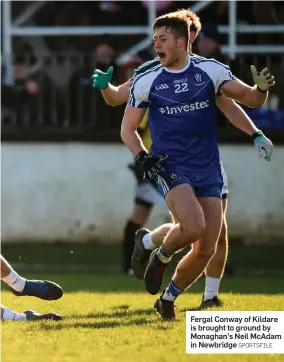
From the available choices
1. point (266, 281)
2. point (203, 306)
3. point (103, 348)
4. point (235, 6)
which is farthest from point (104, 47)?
point (103, 348)

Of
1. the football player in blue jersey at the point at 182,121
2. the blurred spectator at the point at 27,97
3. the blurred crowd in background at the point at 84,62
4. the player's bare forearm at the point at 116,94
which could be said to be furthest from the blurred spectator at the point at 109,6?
the football player in blue jersey at the point at 182,121

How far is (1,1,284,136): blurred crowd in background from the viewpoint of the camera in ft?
51.8

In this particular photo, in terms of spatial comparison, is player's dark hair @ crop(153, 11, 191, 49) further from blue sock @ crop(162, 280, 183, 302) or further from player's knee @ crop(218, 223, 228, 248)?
blue sock @ crop(162, 280, 183, 302)

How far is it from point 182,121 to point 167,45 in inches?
22.0

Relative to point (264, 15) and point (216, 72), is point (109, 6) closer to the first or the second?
point (264, 15)

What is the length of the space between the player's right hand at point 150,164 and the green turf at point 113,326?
Result: 1.06 meters

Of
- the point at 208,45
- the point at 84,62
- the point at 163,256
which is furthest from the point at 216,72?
the point at 84,62

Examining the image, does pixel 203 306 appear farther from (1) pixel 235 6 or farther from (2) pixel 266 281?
(1) pixel 235 6

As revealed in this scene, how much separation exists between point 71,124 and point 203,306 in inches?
264

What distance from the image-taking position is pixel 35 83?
1634 centimetres

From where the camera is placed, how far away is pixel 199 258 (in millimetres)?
9109

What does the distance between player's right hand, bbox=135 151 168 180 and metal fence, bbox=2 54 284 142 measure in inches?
268
